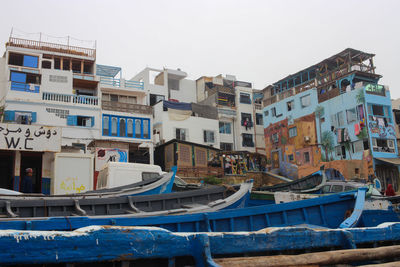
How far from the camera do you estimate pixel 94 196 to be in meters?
10.7

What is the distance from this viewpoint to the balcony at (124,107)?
31250 millimetres

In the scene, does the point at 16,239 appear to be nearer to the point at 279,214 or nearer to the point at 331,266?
the point at 331,266

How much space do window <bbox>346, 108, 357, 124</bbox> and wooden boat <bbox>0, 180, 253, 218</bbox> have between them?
27.0 metres

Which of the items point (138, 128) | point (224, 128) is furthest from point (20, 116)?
point (224, 128)

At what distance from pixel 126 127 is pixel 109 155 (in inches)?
183

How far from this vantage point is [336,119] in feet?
121

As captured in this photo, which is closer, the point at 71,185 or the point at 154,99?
the point at 71,185

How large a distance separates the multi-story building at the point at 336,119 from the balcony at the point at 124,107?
54.4 ft

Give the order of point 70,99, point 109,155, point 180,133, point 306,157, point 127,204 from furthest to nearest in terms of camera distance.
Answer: point 306,157 < point 180,133 < point 70,99 < point 109,155 < point 127,204

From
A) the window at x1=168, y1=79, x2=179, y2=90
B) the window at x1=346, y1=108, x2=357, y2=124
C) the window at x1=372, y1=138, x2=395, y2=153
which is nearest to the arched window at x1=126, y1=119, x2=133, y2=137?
the window at x1=168, y1=79, x2=179, y2=90

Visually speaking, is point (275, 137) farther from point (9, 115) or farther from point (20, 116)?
point (9, 115)

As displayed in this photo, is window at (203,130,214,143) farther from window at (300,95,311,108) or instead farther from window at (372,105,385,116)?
window at (372,105,385,116)

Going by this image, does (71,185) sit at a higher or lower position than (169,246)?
higher

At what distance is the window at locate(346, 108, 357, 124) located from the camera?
3527 cm
